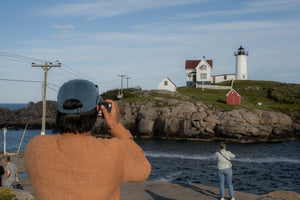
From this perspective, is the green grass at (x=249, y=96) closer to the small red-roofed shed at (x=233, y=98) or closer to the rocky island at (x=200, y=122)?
the small red-roofed shed at (x=233, y=98)

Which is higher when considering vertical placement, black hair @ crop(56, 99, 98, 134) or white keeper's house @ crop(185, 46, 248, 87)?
white keeper's house @ crop(185, 46, 248, 87)

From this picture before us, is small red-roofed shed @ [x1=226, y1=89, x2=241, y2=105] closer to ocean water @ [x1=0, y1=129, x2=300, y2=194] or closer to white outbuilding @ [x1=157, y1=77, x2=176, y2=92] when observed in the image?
ocean water @ [x1=0, y1=129, x2=300, y2=194]

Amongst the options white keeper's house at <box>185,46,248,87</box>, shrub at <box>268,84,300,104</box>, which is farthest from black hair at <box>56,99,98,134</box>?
white keeper's house at <box>185,46,248,87</box>

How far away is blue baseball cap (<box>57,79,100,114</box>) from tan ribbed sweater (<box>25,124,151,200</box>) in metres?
0.21

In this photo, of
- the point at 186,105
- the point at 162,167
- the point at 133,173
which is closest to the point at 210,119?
the point at 186,105

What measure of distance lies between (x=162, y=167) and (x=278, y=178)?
1022 centimetres

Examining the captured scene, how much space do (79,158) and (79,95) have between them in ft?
1.46

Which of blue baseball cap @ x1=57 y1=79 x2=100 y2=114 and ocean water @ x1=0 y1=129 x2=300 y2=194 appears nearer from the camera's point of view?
blue baseball cap @ x1=57 y1=79 x2=100 y2=114

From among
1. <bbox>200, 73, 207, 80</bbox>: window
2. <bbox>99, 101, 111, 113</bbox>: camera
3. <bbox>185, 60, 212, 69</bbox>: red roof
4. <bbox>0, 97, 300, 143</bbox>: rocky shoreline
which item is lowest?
<bbox>0, 97, 300, 143</bbox>: rocky shoreline

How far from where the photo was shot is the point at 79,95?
2094 mm

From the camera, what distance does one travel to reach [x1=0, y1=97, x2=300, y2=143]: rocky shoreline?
47.3 m

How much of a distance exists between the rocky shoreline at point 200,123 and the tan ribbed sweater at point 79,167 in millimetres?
46669

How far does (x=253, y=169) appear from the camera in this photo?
28.2 metres

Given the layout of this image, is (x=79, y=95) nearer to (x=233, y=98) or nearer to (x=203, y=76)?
(x=233, y=98)
